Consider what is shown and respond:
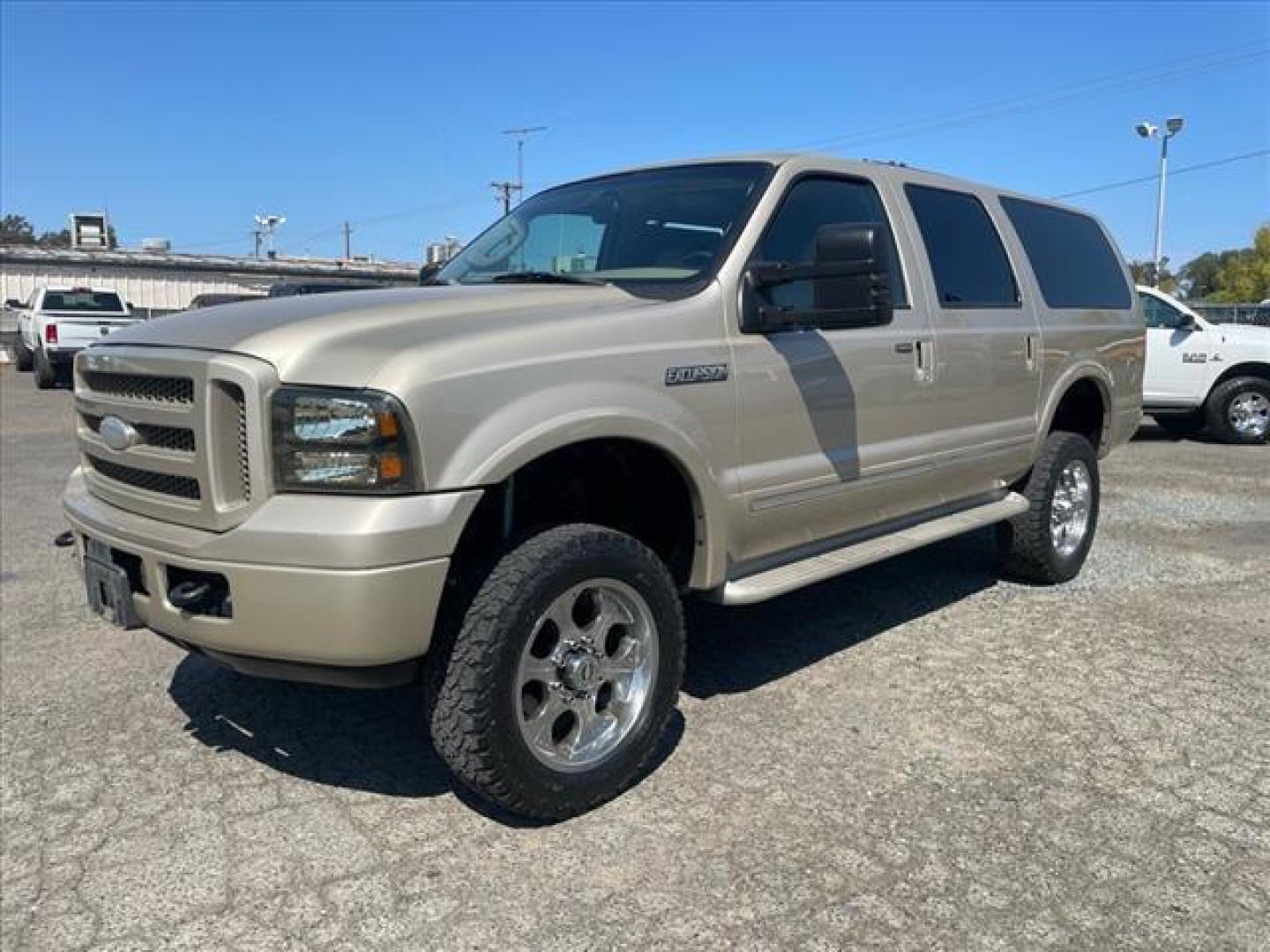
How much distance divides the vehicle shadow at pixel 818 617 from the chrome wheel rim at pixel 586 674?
83 cm

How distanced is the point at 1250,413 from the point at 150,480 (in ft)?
40.1

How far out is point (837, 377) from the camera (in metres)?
3.92

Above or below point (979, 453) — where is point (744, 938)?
below

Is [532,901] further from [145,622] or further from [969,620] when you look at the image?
[969,620]

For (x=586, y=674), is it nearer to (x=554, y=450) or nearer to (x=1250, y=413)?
(x=554, y=450)

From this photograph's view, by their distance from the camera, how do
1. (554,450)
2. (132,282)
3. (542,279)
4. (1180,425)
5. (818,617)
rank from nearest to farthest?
(554,450) → (542,279) → (818,617) → (1180,425) → (132,282)

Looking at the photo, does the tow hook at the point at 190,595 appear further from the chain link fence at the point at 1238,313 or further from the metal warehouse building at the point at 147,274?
the metal warehouse building at the point at 147,274

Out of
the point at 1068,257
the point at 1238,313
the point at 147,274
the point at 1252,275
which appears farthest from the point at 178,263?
the point at 1252,275

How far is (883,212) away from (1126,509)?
4.59 m

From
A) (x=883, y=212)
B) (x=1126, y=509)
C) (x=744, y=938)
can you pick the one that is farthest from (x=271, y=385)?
(x=1126, y=509)

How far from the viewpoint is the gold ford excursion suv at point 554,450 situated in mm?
2660

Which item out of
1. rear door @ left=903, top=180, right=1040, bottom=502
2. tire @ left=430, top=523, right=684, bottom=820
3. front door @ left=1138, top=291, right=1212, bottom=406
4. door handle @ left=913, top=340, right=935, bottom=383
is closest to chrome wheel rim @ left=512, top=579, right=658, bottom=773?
tire @ left=430, top=523, right=684, bottom=820

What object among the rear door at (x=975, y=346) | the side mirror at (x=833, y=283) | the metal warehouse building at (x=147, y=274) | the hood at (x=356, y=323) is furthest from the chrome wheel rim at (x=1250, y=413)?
the metal warehouse building at (x=147, y=274)

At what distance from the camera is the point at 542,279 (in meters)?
3.85
